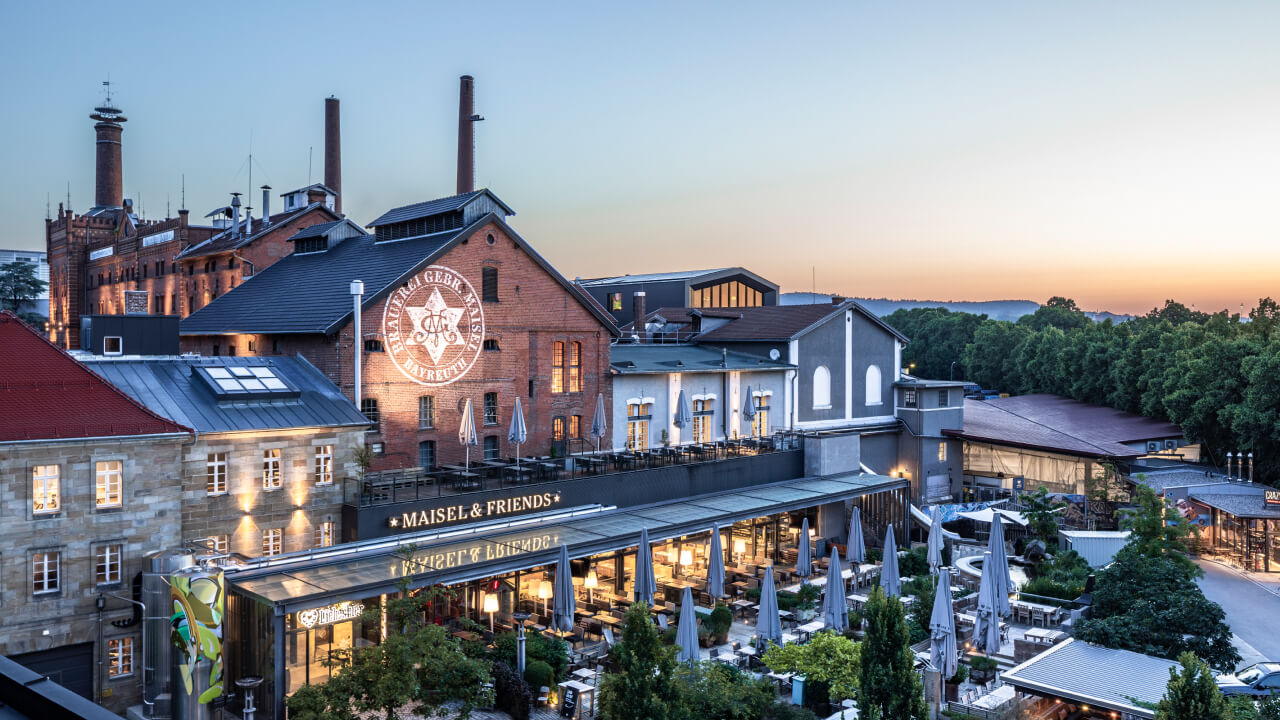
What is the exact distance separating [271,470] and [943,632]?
18.8 metres

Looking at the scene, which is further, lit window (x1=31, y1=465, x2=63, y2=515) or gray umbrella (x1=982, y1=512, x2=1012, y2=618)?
gray umbrella (x1=982, y1=512, x2=1012, y2=618)

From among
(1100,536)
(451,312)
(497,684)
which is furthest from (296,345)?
(1100,536)

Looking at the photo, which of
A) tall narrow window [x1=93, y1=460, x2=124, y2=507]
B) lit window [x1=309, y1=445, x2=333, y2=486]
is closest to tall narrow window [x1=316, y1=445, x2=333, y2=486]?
lit window [x1=309, y1=445, x2=333, y2=486]

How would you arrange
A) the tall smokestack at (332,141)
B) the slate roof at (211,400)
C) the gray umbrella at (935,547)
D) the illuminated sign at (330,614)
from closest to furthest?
the illuminated sign at (330,614), the slate roof at (211,400), the gray umbrella at (935,547), the tall smokestack at (332,141)

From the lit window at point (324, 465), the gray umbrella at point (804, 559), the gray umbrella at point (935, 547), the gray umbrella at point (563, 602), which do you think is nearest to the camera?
the gray umbrella at point (563, 602)

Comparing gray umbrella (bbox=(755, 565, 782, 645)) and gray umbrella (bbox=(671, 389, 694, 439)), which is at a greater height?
gray umbrella (bbox=(671, 389, 694, 439))

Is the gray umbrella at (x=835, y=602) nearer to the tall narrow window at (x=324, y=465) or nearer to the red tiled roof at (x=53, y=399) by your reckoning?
the tall narrow window at (x=324, y=465)

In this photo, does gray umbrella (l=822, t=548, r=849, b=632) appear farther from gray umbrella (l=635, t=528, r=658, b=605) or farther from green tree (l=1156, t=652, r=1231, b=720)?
green tree (l=1156, t=652, r=1231, b=720)

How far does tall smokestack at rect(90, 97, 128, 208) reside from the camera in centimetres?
8844

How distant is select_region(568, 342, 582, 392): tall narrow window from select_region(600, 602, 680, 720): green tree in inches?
791

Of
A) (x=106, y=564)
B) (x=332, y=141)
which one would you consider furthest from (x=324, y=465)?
(x=332, y=141)

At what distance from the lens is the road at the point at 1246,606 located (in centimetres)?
2755

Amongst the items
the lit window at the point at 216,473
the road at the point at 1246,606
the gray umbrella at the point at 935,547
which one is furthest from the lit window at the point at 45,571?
the road at the point at 1246,606

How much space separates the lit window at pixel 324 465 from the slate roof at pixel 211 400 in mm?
698
